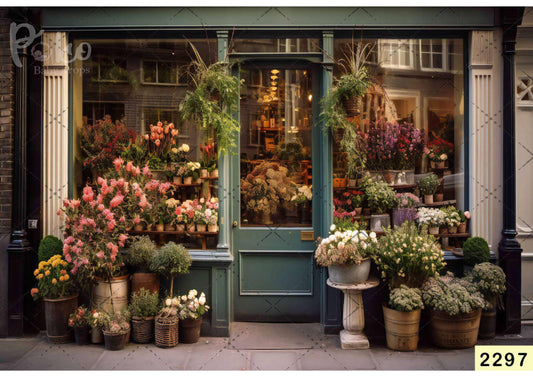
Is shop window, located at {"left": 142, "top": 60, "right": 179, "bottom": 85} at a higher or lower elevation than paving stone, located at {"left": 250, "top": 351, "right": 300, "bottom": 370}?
higher

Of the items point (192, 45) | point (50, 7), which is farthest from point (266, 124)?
point (50, 7)

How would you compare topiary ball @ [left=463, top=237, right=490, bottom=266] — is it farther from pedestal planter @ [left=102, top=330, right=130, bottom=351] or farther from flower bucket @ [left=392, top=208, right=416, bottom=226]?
pedestal planter @ [left=102, top=330, right=130, bottom=351]

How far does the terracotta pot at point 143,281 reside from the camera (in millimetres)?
5746

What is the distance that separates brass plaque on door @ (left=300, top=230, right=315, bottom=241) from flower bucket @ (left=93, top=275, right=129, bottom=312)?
2.33 metres

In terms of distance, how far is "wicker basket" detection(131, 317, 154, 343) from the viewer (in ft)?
18.2

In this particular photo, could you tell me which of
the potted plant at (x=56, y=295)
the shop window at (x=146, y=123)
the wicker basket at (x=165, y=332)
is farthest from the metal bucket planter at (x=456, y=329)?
the potted plant at (x=56, y=295)

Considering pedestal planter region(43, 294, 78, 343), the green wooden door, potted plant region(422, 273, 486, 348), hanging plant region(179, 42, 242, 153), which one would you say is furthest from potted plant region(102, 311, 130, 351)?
potted plant region(422, 273, 486, 348)

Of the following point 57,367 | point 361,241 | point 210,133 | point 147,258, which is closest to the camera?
point 57,367

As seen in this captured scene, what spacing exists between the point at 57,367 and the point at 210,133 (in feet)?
10.5

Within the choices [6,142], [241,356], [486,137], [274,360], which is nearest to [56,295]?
[6,142]

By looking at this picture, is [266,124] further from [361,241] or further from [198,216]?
[361,241]

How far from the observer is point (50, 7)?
600 centimetres

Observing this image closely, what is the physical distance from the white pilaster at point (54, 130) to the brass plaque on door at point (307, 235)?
3100 millimetres

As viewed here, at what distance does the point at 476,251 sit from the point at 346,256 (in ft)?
5.65
